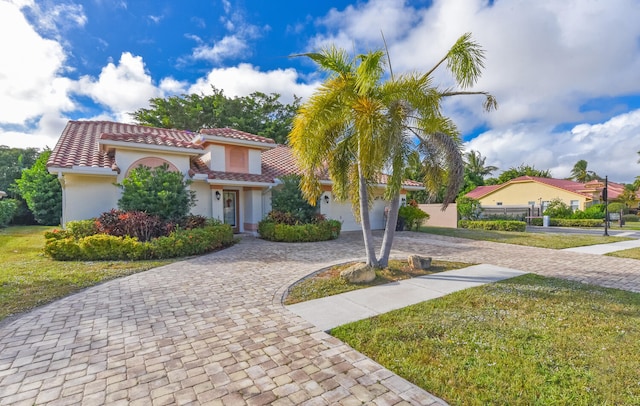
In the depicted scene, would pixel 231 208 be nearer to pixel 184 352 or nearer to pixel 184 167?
pixel 184 167

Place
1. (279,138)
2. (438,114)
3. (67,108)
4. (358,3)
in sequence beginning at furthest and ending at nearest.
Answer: (279,138) → (67,108) → (358,3) → (438,114)

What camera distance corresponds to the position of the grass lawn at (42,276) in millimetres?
5902

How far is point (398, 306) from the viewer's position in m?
5.56

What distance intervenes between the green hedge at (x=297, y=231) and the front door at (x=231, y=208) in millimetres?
2569

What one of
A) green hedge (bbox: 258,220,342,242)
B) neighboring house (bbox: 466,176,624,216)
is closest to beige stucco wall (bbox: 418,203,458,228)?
neighboring house (bbox: 466,176,624,216)

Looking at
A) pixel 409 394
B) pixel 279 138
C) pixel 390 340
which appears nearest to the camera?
pixel 409 394

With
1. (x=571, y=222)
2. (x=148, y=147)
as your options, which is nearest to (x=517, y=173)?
(x=571, y=222)

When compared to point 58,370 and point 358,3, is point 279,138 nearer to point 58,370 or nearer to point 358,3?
point 358,3

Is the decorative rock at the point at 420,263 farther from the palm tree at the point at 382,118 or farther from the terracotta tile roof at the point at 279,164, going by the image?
the terracotta tile roof at the point at 279,164

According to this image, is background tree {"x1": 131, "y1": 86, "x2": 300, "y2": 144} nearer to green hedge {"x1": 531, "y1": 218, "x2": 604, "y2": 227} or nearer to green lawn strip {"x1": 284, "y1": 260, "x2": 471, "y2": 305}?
green lawn strip {"x1": 284, "y1": 260, "x2": 471, "y2": 305}

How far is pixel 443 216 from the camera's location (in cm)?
2391

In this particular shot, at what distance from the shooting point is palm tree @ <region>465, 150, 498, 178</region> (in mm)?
43928

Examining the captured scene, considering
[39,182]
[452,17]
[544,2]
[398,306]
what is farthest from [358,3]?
[39,182]

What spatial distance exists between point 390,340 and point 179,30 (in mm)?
15367
